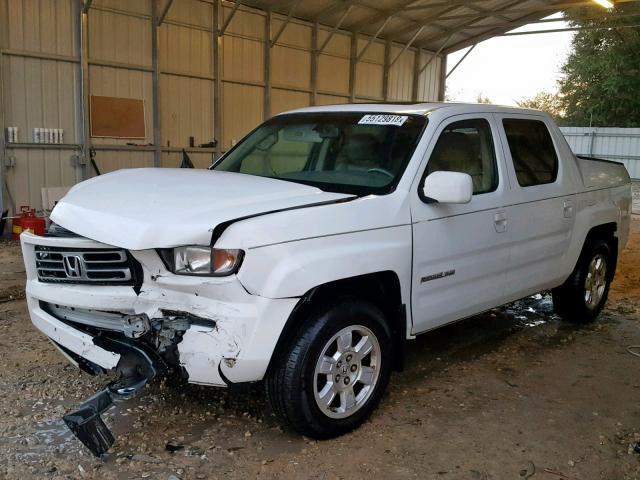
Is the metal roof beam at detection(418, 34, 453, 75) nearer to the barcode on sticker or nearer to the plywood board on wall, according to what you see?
the plywood board on wall

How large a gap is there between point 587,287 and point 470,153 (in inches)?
90.6

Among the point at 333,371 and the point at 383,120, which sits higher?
the point at 383,120

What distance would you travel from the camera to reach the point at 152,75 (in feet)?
40.9

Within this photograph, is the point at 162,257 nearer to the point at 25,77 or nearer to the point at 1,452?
the point at 1,452

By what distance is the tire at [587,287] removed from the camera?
18.4 ft

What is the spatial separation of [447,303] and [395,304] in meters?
0.48

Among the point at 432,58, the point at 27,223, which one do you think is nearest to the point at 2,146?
the point at 27,223

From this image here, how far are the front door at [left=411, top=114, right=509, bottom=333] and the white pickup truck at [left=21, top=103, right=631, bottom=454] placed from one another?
13 mm

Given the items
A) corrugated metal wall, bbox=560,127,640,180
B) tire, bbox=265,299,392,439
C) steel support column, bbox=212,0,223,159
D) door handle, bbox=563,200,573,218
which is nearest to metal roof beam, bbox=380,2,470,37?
steel support column, bbox=212,0,223,159

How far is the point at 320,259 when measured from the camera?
10.3 ft

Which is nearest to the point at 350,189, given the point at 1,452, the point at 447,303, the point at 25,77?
the point at 447,303

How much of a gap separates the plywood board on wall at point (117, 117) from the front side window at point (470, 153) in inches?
358

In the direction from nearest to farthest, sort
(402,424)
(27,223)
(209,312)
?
(209,312)
(402,424)
(27,223)

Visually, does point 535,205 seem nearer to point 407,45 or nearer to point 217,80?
point 217,80
